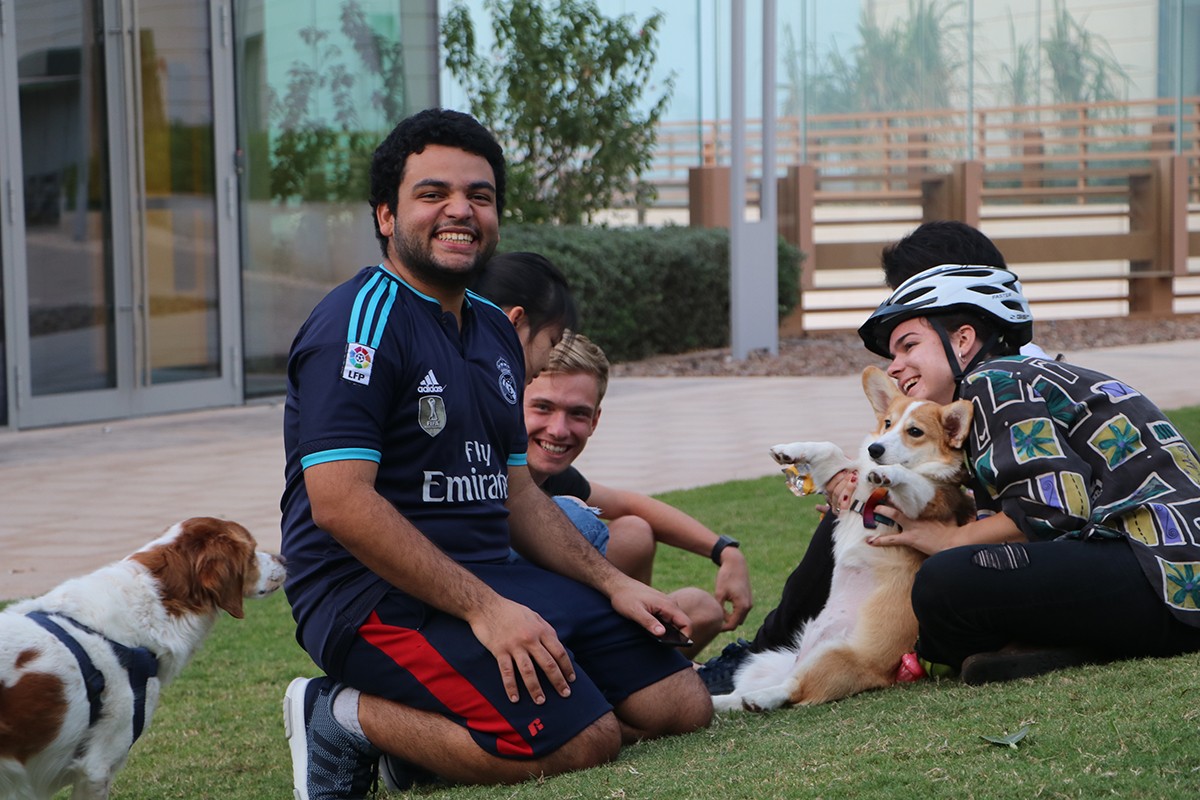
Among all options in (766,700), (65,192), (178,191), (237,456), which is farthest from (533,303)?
(178,191)

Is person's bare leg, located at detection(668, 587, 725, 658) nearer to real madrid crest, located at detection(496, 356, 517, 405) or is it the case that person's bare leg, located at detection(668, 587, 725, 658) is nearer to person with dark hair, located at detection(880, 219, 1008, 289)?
real madrid crest, located at detection(496, 356, 517, 405)

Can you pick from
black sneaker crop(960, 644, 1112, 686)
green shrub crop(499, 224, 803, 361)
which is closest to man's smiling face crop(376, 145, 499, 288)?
black sneaker crop(960, 644, 1112, 686)

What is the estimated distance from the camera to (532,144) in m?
17.6

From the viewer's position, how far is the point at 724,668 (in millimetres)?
4789

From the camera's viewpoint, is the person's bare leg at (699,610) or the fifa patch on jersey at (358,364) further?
the person's bare leg at (699,610)

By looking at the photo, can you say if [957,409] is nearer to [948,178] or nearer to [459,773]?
[459,773]

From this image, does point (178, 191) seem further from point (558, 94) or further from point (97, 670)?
point (97, 670)

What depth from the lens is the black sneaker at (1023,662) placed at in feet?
13.2

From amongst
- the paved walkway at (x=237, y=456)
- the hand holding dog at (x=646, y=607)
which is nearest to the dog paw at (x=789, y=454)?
the hand holding dog at (x=646, y=607)

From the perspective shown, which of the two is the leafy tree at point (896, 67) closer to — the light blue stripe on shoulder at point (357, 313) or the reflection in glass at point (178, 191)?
the reflection in glass at point (178, 191)

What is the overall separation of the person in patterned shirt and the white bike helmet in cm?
25

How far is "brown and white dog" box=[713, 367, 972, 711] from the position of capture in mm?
4227

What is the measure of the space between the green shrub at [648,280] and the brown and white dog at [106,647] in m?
10.3

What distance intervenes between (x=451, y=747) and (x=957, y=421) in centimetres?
171
